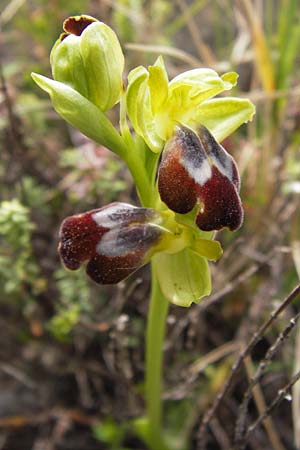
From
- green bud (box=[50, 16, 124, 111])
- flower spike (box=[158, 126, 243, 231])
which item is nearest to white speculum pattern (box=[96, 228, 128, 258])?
flower spike (box=[158, 126, 243, 231])

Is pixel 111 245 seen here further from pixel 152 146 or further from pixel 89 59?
pixel 89 59

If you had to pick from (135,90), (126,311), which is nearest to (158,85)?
(135,90)

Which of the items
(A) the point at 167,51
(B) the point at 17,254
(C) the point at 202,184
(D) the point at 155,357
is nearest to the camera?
(C) the point at 202,184

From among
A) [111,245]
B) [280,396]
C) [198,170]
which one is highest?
[198,170]

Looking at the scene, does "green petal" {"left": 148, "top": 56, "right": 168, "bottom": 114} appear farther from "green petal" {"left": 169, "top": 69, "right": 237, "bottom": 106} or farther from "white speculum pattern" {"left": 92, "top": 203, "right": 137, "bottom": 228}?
"white speculum pattern" {"left": 92, "top": 203, "right": 137, "bottom": 228}

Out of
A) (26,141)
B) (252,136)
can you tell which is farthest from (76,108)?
(252,136)

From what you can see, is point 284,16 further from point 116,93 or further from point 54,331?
point 54,331

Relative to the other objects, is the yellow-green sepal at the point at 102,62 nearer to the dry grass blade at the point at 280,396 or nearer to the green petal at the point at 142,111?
the green petal at the point at 142,111

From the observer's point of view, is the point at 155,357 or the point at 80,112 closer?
the point at 80,112
